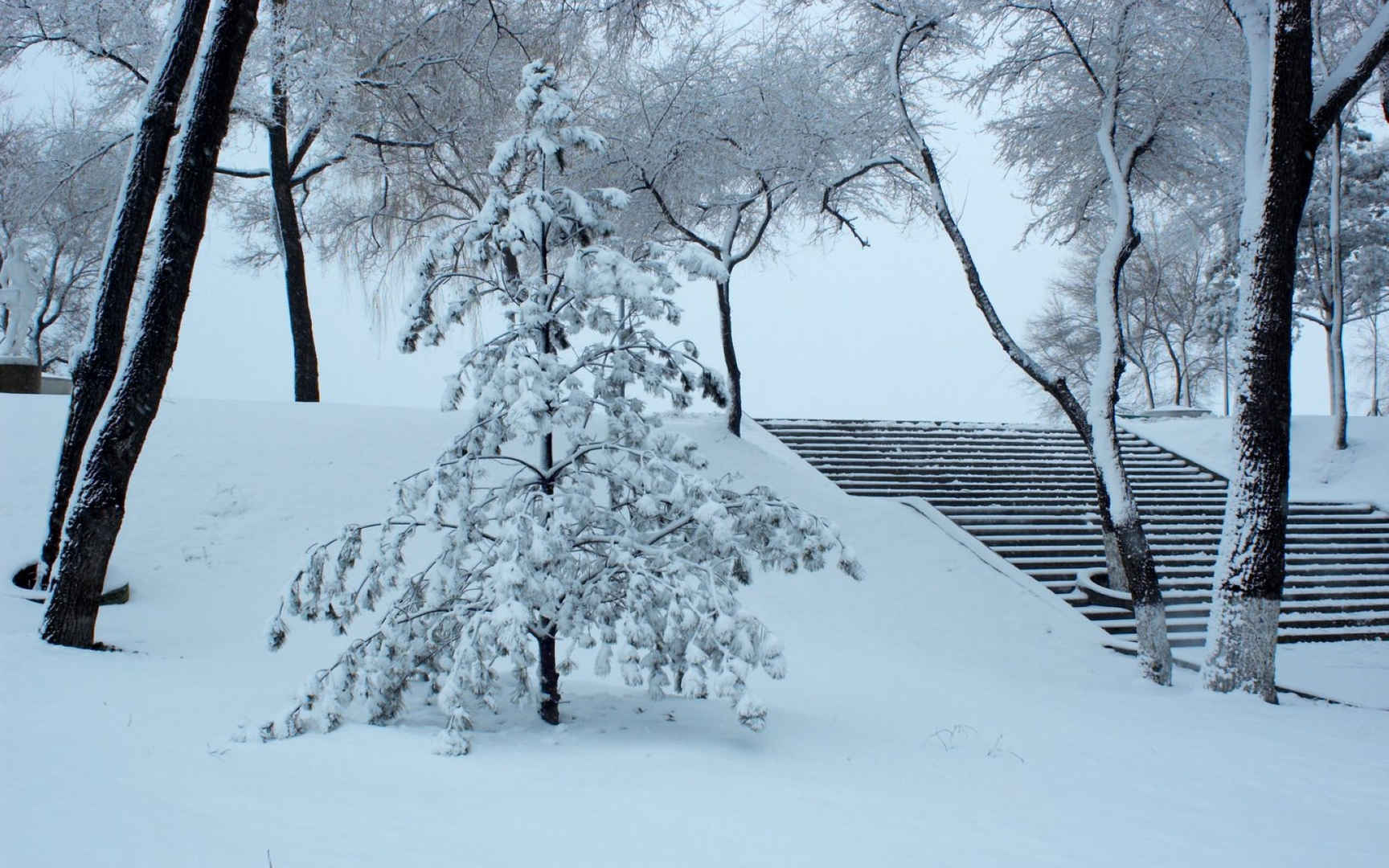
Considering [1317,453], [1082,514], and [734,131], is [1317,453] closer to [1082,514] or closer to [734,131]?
[1082,514]

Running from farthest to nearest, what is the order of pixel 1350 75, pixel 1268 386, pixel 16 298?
1. pixel 16 298
2. pixel 1268 386
3. pixel 1350 75

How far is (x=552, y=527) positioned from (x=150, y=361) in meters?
3.81

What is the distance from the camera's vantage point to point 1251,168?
752 cm

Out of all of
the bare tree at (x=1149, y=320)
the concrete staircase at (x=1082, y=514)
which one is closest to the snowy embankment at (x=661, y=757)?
the concrete staircase at (x=1082, y=514)

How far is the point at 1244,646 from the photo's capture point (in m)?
7.20

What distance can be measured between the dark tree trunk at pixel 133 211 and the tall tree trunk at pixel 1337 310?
17790mm

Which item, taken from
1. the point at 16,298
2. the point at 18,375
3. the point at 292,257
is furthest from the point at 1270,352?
the point at 18,375

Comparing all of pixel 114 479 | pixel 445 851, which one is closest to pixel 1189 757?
pixel 445 851

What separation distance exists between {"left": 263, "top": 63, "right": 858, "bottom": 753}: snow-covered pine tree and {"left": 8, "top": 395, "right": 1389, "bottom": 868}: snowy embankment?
38 cm

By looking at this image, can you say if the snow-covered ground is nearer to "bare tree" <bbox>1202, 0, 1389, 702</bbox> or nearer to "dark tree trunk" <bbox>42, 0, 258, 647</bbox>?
"bare tree" <bbox>1202, 0, 1389, 702</bbox>

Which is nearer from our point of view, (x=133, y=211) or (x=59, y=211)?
(x=133, y=211)

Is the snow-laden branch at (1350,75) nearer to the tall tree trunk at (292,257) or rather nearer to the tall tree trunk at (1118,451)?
the tall tree trunk at (1118,451)

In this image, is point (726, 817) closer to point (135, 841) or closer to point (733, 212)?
point (135, 841)

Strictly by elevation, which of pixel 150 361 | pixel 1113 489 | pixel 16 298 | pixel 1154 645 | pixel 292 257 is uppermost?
pixel 292 257
